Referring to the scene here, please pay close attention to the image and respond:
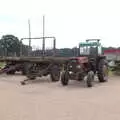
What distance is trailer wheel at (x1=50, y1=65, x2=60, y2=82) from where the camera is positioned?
1836 cm

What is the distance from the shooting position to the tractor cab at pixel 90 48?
17.8 metres

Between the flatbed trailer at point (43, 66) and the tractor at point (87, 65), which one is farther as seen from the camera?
the flatbed trailer at point (43, 66)

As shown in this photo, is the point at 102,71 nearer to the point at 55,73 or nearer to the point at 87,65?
the point at 87,65

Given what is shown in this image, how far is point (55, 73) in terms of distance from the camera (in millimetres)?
18484

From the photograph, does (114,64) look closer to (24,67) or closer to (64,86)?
(24,67)

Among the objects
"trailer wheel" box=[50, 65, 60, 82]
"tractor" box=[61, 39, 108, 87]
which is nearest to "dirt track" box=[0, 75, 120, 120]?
"tractor" box=[61, 39, 108, 87]

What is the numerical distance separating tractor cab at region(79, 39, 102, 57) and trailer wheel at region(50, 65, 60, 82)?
4.74 ft

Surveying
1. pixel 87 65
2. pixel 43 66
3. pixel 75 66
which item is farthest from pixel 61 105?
pixel 43 66

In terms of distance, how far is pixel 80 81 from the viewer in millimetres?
17219

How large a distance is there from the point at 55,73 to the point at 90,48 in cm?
218

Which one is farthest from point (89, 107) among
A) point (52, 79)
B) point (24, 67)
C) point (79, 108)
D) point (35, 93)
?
point (24, 67)

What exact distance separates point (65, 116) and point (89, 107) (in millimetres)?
1401

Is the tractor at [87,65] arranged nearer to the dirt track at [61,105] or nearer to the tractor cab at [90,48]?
the tractor cab at [90,48]

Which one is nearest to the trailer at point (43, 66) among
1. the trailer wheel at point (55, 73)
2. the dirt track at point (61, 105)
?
the trailer wheel at point (55, 73)
